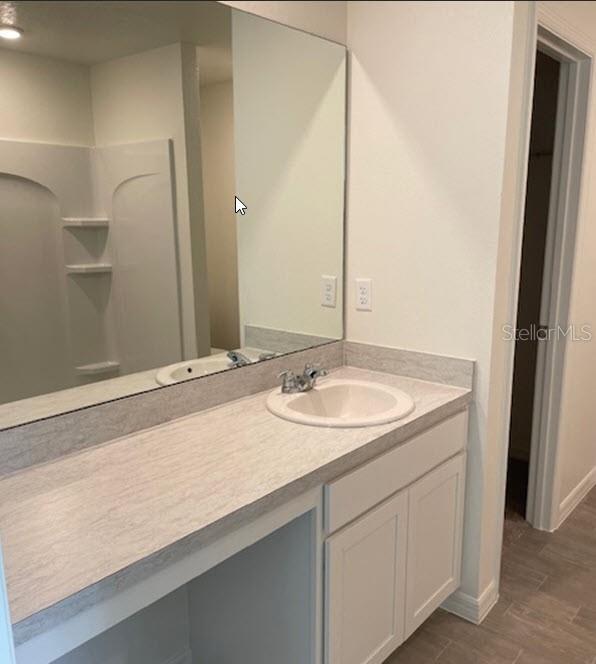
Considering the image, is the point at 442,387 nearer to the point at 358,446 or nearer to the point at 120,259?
the point at 358,446

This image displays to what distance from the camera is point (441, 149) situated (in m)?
1.07

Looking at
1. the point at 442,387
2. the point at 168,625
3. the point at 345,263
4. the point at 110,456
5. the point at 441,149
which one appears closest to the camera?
the point at 441,149

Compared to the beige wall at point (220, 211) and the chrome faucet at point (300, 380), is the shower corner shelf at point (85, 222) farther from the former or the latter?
the chrome faucet at point (300, 380)

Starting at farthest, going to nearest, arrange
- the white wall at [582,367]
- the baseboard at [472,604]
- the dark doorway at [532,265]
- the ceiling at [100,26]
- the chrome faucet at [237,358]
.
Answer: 1. the dark doorway at [532,265]
2. the white wall at [582,367]
3. the baseboard at [472,604]
4. the chrome faucet at [237,358]
5. the ceiling at [100,26]

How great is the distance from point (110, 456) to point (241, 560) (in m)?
0.45

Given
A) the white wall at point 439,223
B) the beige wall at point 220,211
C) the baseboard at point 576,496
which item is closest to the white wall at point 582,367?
the baseboard at point 576,496

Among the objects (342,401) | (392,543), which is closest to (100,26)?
(342,401)

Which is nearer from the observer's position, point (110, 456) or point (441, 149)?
point (441, 149)

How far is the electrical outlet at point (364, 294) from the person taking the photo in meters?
2.03

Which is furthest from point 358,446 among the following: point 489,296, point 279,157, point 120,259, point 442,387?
point 279,157

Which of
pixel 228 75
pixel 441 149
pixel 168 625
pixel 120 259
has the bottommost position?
pixel 168 625

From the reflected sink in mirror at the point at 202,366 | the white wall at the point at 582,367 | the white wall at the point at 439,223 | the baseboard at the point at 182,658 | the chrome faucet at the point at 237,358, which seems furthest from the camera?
the white wall at the point at 582,367

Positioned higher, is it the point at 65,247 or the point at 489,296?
the point at 65,247

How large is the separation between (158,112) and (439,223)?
35.2 inches
